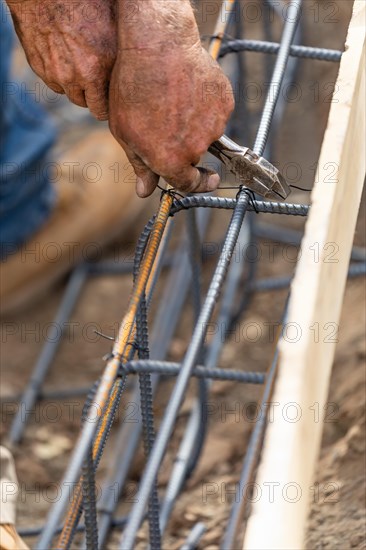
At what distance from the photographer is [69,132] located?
11.4 feet

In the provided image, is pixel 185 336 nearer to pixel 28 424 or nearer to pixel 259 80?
pixel 28 424

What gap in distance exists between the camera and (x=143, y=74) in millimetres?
1210

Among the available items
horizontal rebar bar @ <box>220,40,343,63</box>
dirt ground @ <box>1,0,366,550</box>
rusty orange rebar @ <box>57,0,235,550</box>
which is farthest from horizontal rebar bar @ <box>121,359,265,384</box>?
horizontal rebar bar @ <box>220,40,343,63</box>

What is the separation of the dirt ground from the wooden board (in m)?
0.50

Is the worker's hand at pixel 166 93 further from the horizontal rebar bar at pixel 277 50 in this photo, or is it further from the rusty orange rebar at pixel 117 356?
the horizontal rebar bar at pixel 277 50

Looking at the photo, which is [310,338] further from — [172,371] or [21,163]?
[21,163]

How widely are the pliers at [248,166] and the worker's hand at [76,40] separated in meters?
0.18

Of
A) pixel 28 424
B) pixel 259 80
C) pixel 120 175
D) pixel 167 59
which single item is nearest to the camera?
pixel 167 59

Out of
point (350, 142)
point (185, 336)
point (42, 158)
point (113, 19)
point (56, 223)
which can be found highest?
point (113, 19)

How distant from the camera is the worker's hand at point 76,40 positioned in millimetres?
1252

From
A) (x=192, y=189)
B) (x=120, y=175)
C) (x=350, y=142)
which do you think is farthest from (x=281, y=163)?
(x=350, y=142)

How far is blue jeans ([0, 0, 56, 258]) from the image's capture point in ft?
8.61

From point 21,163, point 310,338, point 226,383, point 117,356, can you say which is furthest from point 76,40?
point 21,163

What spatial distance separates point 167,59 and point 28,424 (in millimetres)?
1477
